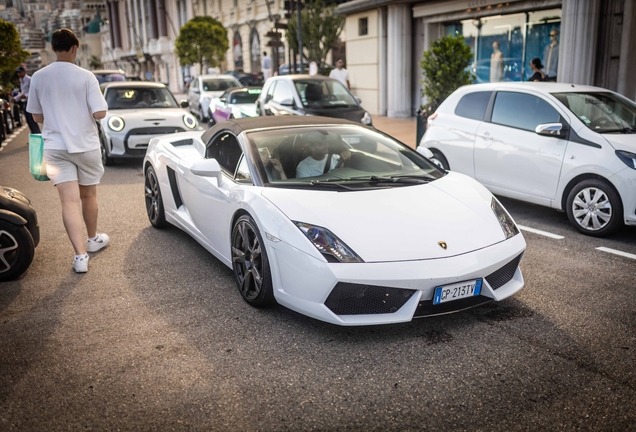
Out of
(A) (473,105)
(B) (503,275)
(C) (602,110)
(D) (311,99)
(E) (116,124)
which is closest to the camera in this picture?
(B) (503,275)

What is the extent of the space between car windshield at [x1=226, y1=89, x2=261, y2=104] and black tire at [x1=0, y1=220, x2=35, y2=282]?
12.0 metres

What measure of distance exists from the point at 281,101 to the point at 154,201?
641 centimetres

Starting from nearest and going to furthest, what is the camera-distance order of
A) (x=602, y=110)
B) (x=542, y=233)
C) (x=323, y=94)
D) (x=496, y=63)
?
(x=542, y=233)
(x=602, y=110)
(x=323, y=94)
(x=496, y=63)

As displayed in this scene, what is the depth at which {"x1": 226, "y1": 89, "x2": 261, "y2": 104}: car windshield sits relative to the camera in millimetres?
16656

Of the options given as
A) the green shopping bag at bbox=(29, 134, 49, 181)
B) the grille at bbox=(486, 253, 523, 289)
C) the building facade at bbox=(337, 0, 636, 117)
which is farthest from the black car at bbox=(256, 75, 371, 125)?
the grille at bbox=(486, 253, 523, 289)

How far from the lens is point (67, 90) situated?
5.09 metres

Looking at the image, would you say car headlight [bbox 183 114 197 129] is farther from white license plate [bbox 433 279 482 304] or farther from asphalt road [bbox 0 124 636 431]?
white license plate [bbox 433 279 482 304]

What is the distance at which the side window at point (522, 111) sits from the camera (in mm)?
6785

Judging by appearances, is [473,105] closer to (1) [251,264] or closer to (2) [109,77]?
(1) [251,264]

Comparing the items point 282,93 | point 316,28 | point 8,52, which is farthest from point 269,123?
point 316,28

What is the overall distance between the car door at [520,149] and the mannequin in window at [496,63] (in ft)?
37.8

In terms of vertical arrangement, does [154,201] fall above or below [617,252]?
above

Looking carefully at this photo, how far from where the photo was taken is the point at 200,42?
1625 inches

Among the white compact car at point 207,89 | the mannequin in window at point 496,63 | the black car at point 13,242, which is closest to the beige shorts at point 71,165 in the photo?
the black car at point 13,242
